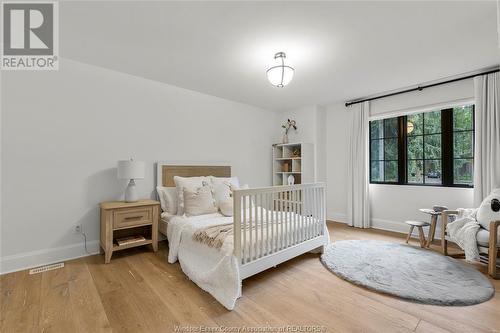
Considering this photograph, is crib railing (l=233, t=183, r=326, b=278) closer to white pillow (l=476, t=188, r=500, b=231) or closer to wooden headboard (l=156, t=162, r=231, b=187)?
wooden headboard (l=156, t=162, r=231, b=187)

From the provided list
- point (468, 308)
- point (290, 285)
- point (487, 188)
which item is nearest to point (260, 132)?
point (290, 285)

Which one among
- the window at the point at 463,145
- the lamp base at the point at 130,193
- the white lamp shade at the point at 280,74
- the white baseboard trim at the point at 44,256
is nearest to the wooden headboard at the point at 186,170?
the lamp base at the point at 130,193

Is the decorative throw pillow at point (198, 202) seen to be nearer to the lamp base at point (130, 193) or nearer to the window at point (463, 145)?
the lamp base at point (130, 193)

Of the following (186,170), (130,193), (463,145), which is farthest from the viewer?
(186,170)

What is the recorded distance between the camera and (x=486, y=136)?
9.52ft

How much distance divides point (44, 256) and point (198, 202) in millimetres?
1774

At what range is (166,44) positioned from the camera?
7.61ft

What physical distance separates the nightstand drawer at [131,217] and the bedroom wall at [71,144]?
1.55 ft

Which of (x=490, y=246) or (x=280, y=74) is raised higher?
(x=280, y=74)

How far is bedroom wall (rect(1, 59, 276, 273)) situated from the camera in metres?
2.38

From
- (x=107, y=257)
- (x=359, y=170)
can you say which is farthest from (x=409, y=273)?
(x=107, y=257)

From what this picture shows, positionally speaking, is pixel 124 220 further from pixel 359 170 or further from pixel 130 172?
pixel 359 170

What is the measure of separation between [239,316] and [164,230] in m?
1.79

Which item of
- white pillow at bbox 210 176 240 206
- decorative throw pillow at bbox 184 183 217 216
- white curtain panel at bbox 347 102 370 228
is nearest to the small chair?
white curtain panel at bbox 347 102 370 228
